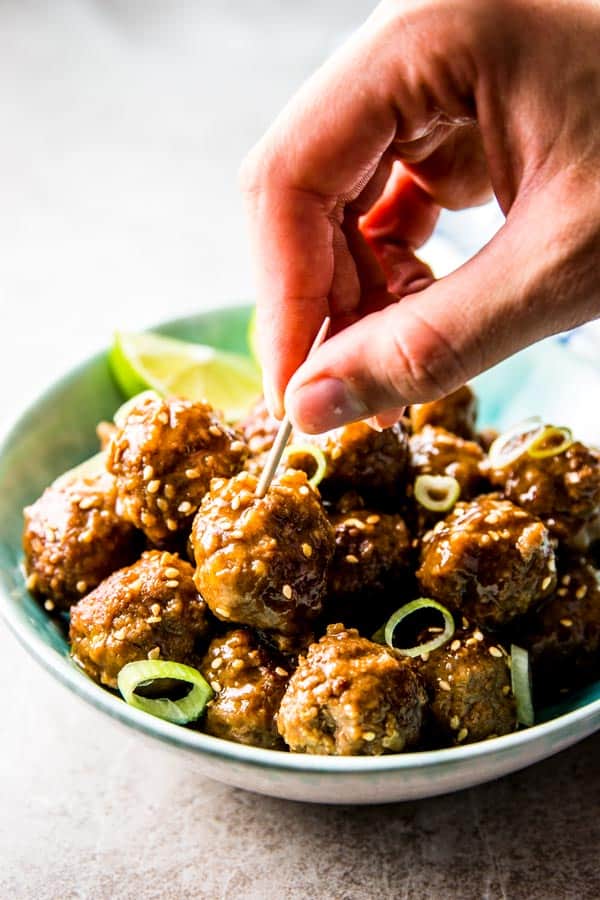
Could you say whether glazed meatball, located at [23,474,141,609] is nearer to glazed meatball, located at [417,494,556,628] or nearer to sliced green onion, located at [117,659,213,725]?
sliced green onion, located at [117,659,213,725]

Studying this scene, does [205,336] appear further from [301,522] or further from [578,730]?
[578,730]

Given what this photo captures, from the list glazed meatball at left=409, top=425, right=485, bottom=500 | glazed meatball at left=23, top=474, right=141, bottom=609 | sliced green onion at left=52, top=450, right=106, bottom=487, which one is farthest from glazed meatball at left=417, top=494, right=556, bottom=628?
sliced green onion at left=52, top=450, right=106, bottom=487

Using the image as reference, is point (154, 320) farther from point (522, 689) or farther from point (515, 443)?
point (522, 689)

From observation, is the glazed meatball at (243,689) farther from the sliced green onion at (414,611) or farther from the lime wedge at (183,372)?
the lime wedge at (183,372)

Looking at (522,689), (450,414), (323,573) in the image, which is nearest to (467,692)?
(522,689)

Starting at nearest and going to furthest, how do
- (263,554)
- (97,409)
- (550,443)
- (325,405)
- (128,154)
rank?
1. (325,405)
2. (263,554)
3. (550,443)
4. (97,409)
5. (128,154)

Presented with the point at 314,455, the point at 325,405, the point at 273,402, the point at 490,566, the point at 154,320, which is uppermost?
the point at 325,405
